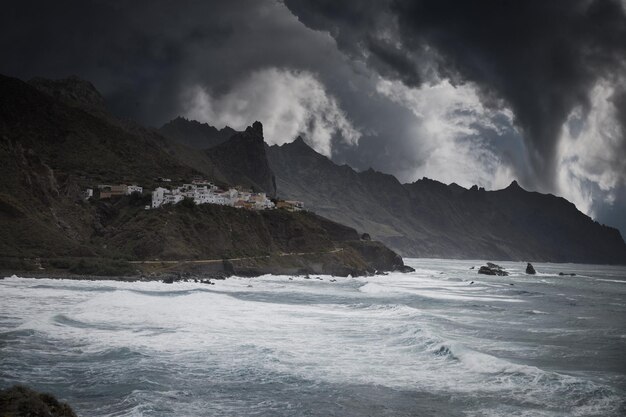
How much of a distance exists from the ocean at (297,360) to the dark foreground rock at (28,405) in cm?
388

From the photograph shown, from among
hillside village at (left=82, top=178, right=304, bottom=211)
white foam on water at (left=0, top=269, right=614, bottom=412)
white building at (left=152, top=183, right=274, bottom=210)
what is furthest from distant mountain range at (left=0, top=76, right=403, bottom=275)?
white foam on water at (left=0, top=269, right=614, bottom=412)

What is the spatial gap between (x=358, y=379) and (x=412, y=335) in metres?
12.4

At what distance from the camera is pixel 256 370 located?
23.8 meters

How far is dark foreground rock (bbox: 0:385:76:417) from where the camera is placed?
11.8 metres

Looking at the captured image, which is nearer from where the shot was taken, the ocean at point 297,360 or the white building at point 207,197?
the ocean at point 297,360

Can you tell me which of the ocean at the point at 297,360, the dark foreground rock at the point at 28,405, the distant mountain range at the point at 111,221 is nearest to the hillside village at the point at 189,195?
the distant mountain range at the point at 111,221

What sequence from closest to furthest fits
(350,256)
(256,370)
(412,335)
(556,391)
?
(556,391)
(256,370)
(412,335)
(350,256)

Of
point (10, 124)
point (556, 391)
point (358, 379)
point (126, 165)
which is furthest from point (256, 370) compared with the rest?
point (10, 124)

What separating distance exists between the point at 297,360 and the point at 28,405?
1559cm

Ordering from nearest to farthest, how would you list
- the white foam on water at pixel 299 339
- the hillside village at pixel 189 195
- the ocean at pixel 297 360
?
1. the ocean at pixel 297 360
2. the white foam on water at pixel 299 339
3. the hillside village at pixel 189 195

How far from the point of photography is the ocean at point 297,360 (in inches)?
747

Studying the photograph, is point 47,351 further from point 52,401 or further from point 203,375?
point 52,401

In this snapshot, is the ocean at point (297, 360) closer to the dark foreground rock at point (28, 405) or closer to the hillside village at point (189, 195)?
the dark foreground rock at point (28, 405)

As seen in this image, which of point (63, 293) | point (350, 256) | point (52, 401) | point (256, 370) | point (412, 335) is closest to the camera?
point (52, 401)
